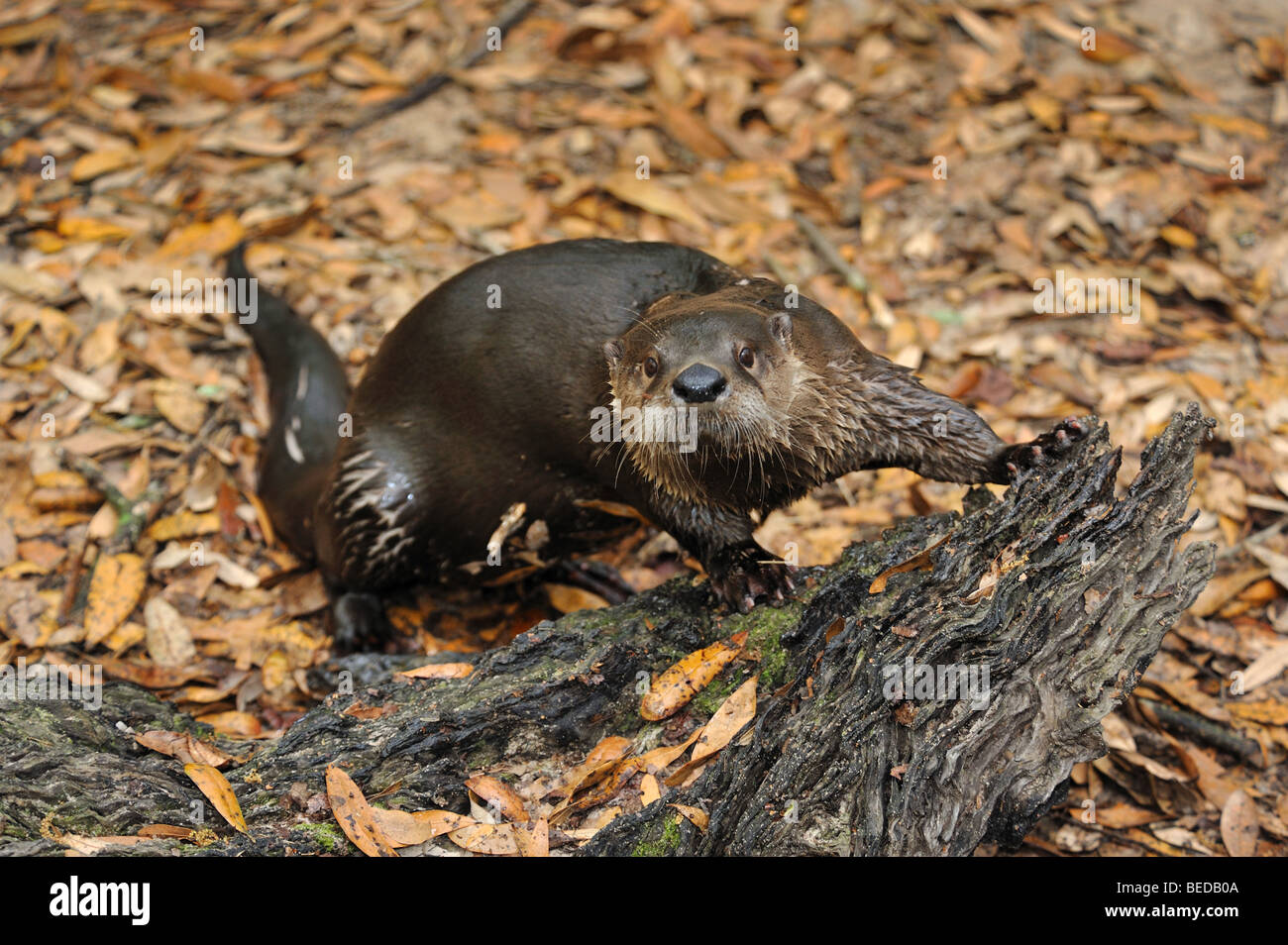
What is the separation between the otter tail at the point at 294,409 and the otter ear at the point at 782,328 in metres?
1.73

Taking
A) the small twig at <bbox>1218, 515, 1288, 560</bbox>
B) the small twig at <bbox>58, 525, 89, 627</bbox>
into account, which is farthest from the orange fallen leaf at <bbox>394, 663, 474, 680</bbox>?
the small twig at <bbox>1218, 515, 1288, 560</bbox>

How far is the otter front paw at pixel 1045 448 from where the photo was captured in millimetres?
3100

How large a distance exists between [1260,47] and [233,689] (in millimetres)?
5388

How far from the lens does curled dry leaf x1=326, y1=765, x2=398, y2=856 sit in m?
2.55

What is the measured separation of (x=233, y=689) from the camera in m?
3.80

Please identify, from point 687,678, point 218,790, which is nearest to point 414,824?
point 218,790

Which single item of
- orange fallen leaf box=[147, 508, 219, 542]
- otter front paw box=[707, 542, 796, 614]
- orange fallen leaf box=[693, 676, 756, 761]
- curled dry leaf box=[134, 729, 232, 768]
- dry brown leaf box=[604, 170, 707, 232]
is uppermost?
dry brown leaf box=[604, 170, 707, 232]

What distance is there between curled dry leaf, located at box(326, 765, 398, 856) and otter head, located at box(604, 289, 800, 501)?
1142mm

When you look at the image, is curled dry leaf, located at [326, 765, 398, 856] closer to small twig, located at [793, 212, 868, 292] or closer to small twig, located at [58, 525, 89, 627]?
small twig, located at [58, 525, 89, 627]

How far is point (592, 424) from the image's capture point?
3.54 meters

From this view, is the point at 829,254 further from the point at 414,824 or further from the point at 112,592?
the point at 414,824

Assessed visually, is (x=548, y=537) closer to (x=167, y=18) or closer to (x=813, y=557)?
(x=813, y=557)

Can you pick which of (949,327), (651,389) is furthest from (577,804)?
(949,327)

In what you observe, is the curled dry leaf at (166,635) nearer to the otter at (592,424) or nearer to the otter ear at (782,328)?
the otter at (592,424)
